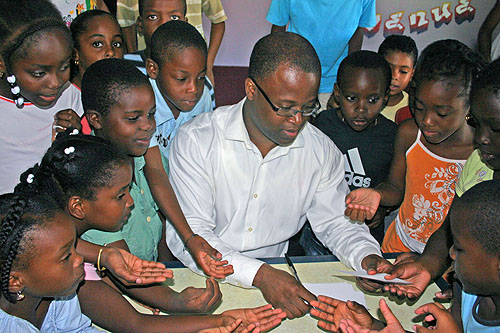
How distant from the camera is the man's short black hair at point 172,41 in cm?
228

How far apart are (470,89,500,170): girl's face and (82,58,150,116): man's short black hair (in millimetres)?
1333

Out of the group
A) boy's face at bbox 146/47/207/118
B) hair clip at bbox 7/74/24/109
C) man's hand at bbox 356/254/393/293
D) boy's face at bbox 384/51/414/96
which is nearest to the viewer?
man's hand at bbox 356/254/393/293

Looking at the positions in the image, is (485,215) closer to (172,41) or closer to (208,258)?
(208,258)

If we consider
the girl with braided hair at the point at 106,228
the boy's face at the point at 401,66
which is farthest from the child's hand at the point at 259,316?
the boy's face at the point at 401,66

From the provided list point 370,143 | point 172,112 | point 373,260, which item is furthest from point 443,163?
point 172,112

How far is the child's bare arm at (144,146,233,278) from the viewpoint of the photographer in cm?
168

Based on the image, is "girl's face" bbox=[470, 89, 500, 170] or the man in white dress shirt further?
the man in white dress shirt

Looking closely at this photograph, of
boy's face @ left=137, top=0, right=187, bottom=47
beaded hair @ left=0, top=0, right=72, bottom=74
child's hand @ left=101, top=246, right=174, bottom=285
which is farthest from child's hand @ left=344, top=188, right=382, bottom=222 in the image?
Answer: boy's face @ left=137, top=0, right=187, bottom=47

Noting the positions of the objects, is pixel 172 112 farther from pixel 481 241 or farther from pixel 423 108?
pixel 481 241

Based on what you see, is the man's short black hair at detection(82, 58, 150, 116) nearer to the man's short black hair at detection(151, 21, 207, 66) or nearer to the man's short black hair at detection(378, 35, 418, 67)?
the man's short black hair at detection(151, 21, 207, 66)

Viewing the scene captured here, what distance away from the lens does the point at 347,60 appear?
2.48 m

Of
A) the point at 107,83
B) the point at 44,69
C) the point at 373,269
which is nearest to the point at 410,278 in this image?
the point at 373,269

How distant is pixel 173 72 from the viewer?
2.29 meters

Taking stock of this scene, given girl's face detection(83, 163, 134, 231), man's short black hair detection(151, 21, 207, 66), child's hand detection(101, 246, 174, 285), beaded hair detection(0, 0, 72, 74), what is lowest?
child's hand detection(101, 246, 174, 285)
